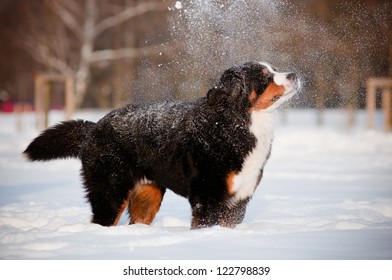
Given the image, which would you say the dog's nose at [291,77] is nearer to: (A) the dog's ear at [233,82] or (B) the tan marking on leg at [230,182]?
(A) the dog's ear at [233,82]

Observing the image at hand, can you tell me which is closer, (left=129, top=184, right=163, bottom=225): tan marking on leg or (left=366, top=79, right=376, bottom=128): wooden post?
(left=129, top=184, right=163, bottom=225): tan marking on leg

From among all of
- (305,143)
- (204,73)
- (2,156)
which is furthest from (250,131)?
(305,143)

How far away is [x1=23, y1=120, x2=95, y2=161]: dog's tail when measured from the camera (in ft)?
18.0

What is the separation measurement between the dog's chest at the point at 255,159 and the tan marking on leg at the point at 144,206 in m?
0.93

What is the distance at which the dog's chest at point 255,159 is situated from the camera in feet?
15.6

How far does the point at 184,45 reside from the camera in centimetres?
1441

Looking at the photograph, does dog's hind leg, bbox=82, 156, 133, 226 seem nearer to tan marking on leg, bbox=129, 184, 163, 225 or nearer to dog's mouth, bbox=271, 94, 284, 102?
tan marking on leg, bbox=129, 184, 163, 225

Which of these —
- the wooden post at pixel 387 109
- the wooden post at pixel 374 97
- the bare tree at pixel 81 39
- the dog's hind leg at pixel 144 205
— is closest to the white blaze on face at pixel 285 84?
the dog's hind leg at pixel 144 205

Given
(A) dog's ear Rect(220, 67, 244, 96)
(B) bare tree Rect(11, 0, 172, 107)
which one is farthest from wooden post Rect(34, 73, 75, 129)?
(A) dog's ear Rect(220, 67, 244, 96)

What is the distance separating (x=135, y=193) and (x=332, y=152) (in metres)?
9.32

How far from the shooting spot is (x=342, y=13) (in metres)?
13.9

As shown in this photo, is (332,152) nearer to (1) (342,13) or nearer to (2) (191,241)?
(1) (342,13)

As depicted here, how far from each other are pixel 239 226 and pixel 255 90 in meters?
1.20

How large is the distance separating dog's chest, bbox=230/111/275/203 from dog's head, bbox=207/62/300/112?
10 cm
